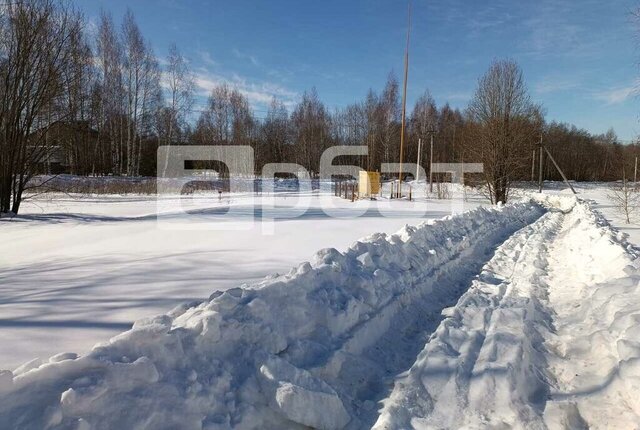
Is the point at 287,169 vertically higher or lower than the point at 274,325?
higher

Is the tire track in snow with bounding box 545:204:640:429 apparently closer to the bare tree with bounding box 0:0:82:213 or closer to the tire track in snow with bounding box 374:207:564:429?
the tire track in snow with bounding box 374:207:564:429

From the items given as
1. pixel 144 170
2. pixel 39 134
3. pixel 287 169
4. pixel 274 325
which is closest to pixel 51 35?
pixel 39 134

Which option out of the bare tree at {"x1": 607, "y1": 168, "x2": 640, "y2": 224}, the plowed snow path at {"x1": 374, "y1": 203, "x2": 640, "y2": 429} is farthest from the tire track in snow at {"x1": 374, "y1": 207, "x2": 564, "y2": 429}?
the bare tree at {"x1": 607, "y1": 168, "x2": 640, "y2": 224}

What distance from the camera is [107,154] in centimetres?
3578

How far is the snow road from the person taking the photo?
6.33ft

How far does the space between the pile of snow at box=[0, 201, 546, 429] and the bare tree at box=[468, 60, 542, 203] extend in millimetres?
17584

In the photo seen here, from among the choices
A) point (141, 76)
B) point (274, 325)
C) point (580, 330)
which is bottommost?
point (580, 330)

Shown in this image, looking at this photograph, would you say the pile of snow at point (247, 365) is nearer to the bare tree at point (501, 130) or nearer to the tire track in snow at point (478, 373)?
the tire track in snow at point (478, 373)

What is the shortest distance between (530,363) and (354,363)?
125 centimetres

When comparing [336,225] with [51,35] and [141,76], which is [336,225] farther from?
[141,76]

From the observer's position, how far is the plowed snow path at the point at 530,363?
2.30 m

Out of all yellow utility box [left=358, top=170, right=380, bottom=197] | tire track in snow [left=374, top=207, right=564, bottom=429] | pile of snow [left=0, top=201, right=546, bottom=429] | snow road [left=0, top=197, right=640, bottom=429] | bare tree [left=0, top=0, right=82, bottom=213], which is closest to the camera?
pile of snow [left=0, top=201, right=546, bottom=429]

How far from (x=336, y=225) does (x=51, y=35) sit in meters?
10.1

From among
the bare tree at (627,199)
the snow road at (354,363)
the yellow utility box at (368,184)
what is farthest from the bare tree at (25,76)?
the bare tree at (627,199)
